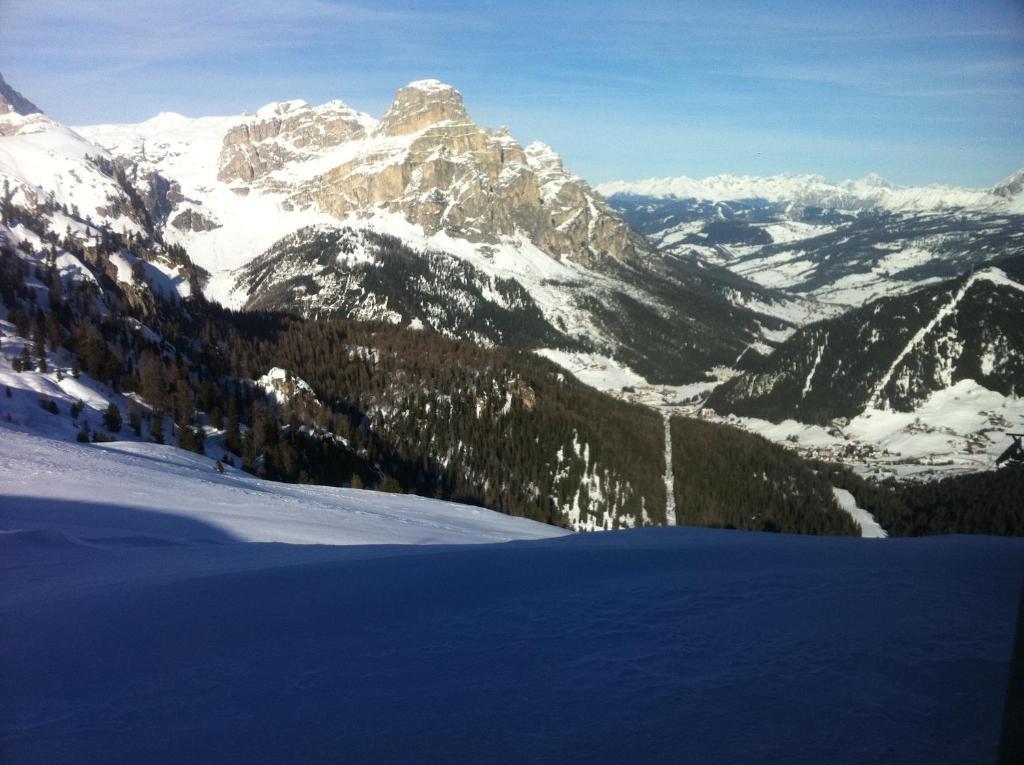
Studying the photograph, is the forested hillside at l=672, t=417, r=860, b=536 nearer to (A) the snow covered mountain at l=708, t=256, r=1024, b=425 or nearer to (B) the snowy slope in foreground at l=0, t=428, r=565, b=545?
(A) the snow covered mountain at l=708, t=256, r=1024, b=425

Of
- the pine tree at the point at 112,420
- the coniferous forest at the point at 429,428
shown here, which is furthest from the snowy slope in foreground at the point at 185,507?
the coniferous forest at the point at 429,428

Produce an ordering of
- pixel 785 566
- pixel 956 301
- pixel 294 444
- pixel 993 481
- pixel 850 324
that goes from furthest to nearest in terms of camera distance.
Result: pixel 850 324 < pixel 956 301 < pixel 993 481 < pixel 294 444 < pixel 785 566

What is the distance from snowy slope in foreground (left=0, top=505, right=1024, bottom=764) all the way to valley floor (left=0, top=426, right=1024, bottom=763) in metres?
0.03

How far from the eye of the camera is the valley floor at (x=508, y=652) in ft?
15.9

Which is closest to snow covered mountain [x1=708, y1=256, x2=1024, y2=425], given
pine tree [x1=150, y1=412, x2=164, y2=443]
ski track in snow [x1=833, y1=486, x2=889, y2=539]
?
ski track in snow [x1=833, y1=486, x2=889, y2=539]

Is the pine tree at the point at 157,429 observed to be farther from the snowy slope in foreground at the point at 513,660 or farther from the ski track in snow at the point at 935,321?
the ski track in snow at the point at 935,321

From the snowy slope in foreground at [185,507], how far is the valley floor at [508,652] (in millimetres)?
2460

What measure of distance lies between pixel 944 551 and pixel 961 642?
5.49 m

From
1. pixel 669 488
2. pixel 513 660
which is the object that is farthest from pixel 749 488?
pixel 513 660

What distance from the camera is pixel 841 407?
132 meters

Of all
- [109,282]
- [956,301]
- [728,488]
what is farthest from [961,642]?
Result: [956,301]

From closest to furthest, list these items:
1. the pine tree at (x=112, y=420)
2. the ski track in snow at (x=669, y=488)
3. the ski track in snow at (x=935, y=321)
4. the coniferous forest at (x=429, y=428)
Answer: the pine tree at (x=112, y=420), the coniferous forest at (x=429, y=428), the ski track in snow at (x=669, y=488), the ski track in snow at (x=935, y=321)

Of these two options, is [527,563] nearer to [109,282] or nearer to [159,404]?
[159,404]

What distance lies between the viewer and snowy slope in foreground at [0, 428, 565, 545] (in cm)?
1495
